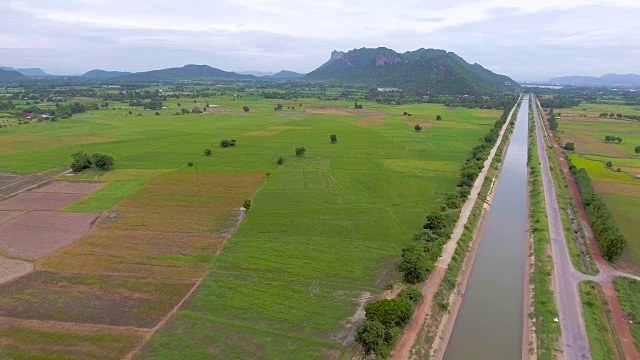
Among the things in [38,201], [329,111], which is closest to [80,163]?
[38,201]

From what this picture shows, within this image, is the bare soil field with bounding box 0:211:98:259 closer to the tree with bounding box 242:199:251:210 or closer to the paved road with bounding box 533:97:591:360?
the tree with bounding box 242:199:251:210

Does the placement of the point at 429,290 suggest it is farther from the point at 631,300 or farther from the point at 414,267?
the point at 631,300

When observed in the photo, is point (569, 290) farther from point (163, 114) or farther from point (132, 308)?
point (163, 114)

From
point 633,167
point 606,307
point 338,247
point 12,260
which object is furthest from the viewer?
point 633,167

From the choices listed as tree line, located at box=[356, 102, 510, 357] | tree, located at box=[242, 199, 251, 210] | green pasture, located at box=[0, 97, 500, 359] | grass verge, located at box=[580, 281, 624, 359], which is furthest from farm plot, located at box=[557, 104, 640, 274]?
tree, located at box=[242, 199, 251, 210]

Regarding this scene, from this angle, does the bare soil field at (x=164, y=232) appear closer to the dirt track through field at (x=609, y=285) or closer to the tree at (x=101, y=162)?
the tree at (x=101, y=162)

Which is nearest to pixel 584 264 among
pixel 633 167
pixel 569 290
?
pixel 569 290
